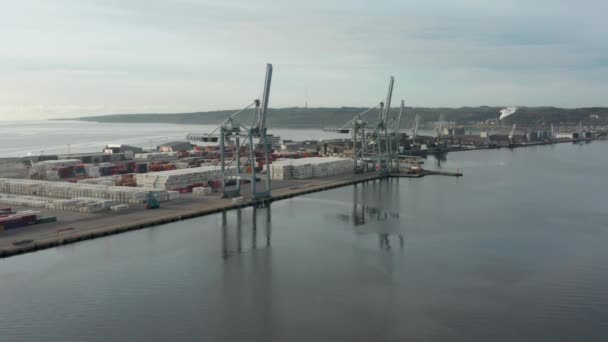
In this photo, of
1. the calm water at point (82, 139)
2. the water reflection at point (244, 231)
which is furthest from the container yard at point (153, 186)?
the calm water at point (82, 139)

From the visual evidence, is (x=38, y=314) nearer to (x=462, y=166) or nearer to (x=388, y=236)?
(x=388, y=236)

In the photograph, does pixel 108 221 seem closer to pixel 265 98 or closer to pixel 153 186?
pixel 153 186

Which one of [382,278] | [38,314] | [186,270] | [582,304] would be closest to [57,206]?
[186,270]

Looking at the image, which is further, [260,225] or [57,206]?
[57,206]

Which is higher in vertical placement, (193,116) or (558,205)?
(193,116)

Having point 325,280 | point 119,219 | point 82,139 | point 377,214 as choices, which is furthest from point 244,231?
point 82,139

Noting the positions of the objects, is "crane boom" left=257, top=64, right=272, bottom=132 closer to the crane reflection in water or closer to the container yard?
the container yard
